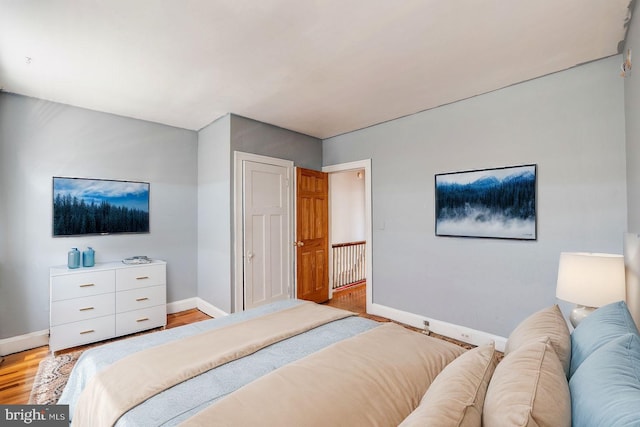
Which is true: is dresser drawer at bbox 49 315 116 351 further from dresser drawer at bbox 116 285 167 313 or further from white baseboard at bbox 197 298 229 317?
white baseboard at bbox 197 298 229 317

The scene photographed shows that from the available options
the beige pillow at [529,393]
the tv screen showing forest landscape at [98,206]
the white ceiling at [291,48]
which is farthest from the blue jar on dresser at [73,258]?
the beige pillow at [529,393]

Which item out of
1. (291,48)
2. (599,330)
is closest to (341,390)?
(599,330)

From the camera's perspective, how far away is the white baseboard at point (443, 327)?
115 inches

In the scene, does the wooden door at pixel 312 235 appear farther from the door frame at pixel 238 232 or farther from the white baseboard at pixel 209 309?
the white baseboard at pixel 209 309

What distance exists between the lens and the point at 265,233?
3.89m

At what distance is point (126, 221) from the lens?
144 inches

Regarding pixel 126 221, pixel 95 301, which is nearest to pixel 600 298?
pixel 95 301

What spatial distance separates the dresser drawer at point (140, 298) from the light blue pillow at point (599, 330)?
3.80 meters

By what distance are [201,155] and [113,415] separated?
143 inches

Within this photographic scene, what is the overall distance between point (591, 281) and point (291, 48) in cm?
251

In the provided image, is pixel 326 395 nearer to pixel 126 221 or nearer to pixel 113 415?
pixel 113 415

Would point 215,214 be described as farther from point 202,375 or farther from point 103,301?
point 202,375

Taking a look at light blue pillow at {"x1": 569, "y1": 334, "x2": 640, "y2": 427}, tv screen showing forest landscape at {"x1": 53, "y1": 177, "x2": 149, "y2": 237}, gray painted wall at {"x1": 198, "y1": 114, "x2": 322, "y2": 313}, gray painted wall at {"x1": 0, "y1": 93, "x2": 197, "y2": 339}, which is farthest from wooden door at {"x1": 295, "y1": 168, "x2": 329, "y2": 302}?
light blue pillow at {"x1": 569, "y1": 334, "x2": 640, "y2": 427}

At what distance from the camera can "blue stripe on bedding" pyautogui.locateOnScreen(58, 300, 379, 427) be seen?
1.08 m
